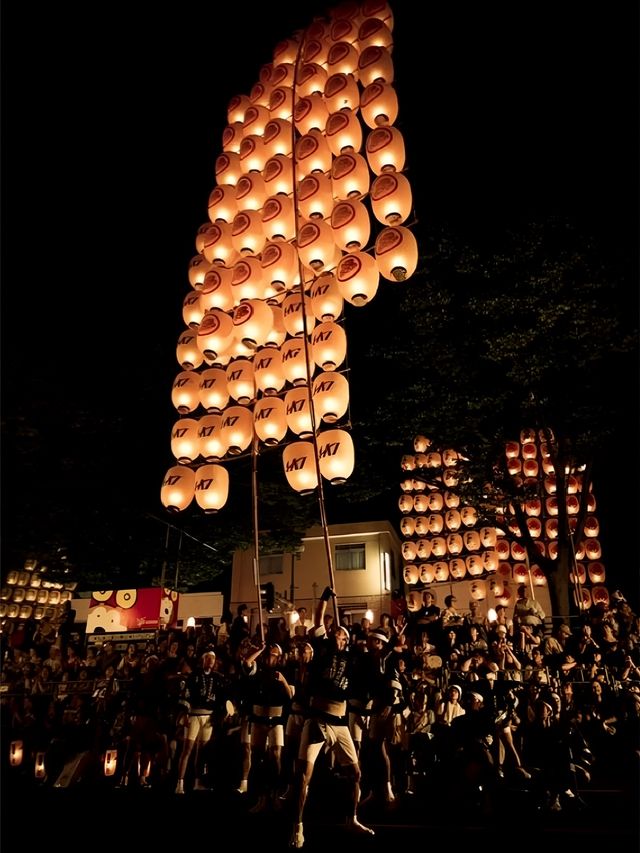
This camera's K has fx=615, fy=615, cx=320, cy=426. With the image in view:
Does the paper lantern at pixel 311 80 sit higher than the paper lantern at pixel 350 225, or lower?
higher

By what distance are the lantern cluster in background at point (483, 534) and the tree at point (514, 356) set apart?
12.4 feet

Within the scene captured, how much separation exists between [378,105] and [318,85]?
1.41 metres

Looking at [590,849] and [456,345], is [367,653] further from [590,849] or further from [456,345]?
[456,345]

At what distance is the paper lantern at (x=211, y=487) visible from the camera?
10359mm

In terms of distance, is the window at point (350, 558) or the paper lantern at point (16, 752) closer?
the paper lantern at point (16, 752)

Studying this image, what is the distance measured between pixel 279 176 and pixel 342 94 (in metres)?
1.68

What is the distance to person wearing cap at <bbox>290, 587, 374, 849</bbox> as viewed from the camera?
5.60 meters

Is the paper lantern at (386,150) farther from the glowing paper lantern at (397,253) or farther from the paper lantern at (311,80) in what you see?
the paper lantern at (311,80)

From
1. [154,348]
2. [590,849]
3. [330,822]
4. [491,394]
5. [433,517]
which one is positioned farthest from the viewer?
[433,517]

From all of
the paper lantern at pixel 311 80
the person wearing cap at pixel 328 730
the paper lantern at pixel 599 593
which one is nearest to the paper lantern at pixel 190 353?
the paper lantern at pixel 311 80

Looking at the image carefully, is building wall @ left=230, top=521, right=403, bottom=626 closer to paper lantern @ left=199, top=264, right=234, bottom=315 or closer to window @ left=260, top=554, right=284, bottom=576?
→ window @ left=260, top=554, right=284, bottom=576

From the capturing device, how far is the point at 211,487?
10.4 m

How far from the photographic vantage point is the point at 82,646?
48.9 ft

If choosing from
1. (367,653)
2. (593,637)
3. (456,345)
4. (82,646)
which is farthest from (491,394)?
(82,646)
